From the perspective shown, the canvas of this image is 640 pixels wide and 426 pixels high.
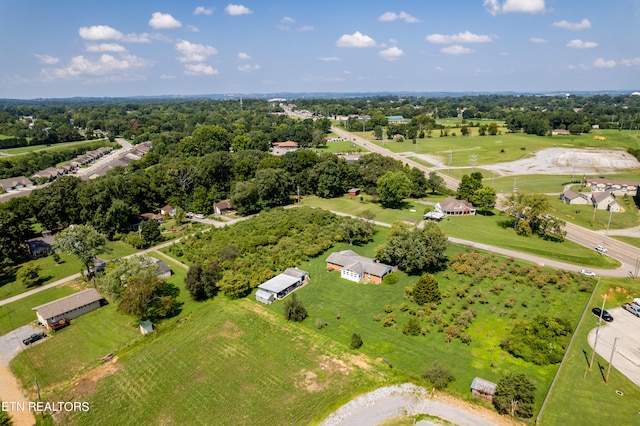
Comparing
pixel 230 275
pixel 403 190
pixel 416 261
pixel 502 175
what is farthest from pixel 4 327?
pixel 502 175

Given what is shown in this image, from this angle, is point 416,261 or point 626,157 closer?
point 416,261

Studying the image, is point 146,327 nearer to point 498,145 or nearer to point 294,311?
point 294,311

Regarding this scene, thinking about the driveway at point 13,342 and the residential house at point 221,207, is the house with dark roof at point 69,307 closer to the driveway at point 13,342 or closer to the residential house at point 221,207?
the driveway at point 13,342

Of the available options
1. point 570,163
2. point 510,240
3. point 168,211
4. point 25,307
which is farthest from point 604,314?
point 570,163

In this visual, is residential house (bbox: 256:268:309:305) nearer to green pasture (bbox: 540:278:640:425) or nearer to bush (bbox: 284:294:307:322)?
bush (bbox: 284:294:307:322)

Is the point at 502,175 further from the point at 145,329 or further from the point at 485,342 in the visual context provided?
the point at 145,329

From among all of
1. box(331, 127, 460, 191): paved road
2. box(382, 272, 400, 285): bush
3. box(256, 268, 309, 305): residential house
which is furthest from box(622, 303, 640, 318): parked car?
box(331, 127, 460, 191): paved road
